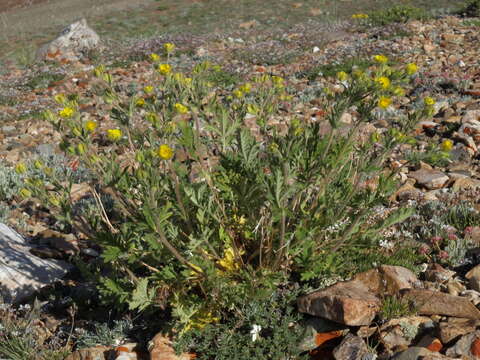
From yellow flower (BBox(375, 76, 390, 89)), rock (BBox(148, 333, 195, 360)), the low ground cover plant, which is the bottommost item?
rock (BBox(148, 333, 195, 360))

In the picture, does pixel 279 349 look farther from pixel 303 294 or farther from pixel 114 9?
pixel 114 9

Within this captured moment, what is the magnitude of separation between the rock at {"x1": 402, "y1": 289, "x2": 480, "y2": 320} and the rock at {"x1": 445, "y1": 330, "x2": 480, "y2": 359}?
0.20 meters

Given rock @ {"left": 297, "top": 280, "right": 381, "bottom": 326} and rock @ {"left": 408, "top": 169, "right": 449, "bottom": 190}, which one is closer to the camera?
rock @ {"left": 297, "top": 280, "right": 381, "bottom": 326}

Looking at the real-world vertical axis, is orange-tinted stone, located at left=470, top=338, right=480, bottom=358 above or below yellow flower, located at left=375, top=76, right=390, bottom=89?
below

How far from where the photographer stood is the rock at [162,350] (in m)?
2.59

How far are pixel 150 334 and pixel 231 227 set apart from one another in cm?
88

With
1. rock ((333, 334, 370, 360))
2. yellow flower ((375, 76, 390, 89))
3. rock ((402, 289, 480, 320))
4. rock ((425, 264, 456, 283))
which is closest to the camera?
yellow flower ((375, 76, 390, 89))

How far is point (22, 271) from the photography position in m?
3.53

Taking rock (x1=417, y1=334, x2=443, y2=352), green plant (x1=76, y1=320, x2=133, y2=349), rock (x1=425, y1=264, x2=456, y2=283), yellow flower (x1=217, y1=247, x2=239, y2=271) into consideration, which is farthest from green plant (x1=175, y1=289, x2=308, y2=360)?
rock (x1=425, y1=264, x2=456, y2=283)

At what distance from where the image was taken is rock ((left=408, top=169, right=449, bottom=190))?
420 centimetres

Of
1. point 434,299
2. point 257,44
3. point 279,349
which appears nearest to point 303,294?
point 279,349

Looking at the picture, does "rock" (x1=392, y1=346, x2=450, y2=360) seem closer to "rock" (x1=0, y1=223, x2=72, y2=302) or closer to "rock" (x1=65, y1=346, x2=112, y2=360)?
"rock" (x1=65, y1=346, x2=112, y2=360)

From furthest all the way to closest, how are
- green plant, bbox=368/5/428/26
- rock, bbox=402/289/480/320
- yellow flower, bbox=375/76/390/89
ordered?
green plant, bbox=368/5/428/26, rock, bbox=402/289/480/320, yellow flower, bbox=375/76/390/89

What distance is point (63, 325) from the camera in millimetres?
3117
